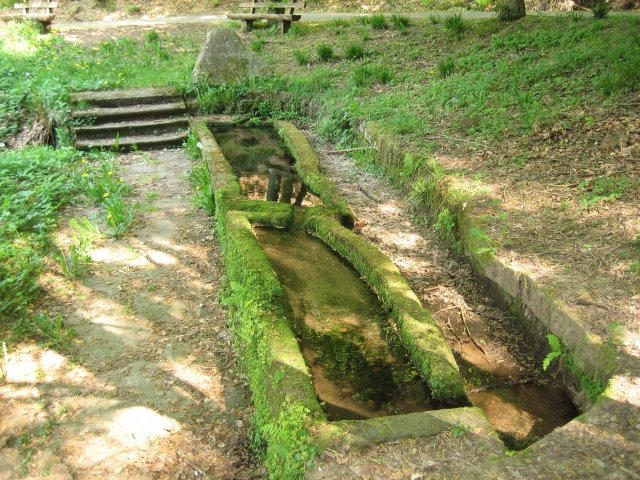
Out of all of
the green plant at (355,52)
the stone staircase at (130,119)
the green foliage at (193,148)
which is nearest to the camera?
the green foliage at (193,148)

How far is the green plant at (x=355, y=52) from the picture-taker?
1015 centimetres

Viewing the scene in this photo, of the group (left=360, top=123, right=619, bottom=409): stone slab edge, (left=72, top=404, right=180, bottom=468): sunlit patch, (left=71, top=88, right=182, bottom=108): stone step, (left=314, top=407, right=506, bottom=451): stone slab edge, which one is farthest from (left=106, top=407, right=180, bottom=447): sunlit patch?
(left=71, top=88, right=182, bottom=108): stone step

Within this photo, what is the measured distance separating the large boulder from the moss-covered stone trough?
146 inches

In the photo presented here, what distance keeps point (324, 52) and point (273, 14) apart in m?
2.99

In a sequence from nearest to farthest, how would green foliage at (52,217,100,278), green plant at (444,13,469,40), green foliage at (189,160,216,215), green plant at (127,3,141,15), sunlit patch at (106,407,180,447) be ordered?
sunlit patch at (106,407,180,447), green foliage at (52,217,100,278), green foliage at (189,160,216,215), green plant at (444,13,469,40), green plant at (127,3,141,15)

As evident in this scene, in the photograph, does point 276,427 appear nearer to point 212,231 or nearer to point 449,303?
point 449,303

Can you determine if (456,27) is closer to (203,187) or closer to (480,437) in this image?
(203,187)

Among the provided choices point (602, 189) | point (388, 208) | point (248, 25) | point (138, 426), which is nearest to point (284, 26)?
point (248, 25)

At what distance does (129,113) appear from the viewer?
28.3 ft

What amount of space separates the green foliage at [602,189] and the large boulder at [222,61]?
20.9 feet

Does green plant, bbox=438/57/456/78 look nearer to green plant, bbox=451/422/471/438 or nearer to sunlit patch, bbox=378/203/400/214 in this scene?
sunlit patch, bbox=378/203/400/214

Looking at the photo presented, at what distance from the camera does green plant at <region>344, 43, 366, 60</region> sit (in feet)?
33.3

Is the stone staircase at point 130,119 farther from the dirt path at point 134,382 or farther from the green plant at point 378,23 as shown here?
the green plant at point 378,23

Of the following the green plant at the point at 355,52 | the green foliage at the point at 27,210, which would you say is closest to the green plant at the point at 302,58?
the green plant at the point at 355,52
